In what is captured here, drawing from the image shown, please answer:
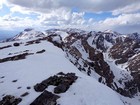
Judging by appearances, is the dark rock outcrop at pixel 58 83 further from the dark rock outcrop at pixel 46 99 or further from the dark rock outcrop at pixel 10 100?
the dark rock outcrop at pixel 10 100

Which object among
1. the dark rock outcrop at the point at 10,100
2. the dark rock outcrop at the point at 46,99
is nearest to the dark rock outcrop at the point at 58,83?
the dark rock outcrop at the point at 46,99

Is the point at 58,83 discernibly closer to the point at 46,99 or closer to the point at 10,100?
the point at 46,99

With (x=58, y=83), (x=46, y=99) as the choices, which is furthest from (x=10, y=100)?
(x=58, y=83)

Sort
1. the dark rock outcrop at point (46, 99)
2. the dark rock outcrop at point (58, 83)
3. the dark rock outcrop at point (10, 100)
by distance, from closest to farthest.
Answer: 1. the dark rock outcrop at point (46, 99)
2. the dark rock outcrop at point (10, 100)
3. the dark rock outcrop at point (58, 83)

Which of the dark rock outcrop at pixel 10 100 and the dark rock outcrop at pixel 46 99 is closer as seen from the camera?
the dark rock outcrop at pixel 46 99

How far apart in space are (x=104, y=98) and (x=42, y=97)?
8.59 m

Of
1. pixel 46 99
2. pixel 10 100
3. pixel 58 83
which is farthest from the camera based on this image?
pixel 58 83

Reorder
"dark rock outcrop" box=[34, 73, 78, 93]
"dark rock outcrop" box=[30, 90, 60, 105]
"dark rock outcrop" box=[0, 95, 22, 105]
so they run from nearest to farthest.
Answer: "dark rock outcrop" box=[30, 90, 60, 105]
"dark rock outcrop" box=[0, 95, 22, 105]
"dark rock outcrop" box=[34, 73, 78, 93]

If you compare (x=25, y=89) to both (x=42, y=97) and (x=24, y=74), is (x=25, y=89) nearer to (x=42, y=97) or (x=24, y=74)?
(x=42, y=97)

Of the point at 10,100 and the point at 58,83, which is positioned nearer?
the point at 10,100

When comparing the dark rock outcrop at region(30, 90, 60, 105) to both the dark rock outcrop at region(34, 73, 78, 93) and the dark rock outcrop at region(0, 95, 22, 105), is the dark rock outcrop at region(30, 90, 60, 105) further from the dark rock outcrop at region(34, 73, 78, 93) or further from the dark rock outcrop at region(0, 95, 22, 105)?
the dark rock outcrop at region(0, 95, 22, 105)

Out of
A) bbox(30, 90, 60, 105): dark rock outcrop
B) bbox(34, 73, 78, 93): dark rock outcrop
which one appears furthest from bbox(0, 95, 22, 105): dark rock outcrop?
bbox(34, 73, 78, 93): dark rock outcrop

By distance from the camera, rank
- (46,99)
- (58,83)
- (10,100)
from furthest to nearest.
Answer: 1. (58,83)
2. (10,100)
3. (46,99)

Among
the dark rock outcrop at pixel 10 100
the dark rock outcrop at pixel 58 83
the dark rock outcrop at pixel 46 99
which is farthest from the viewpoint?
the dark rock outcrop at pixel 58 83
